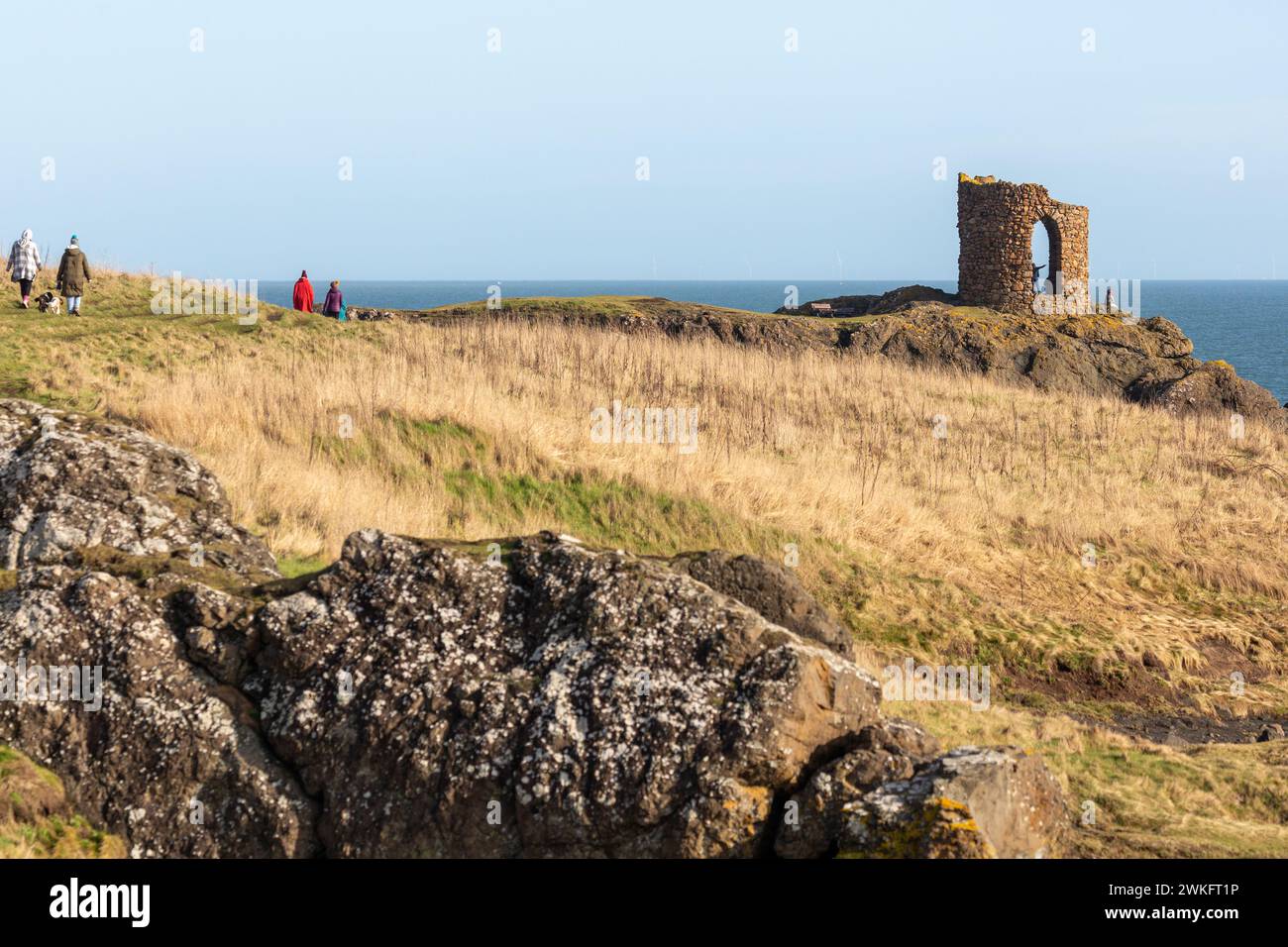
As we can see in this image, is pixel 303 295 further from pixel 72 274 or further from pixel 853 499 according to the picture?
pixel 853 499

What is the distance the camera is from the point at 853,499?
18.3 metres

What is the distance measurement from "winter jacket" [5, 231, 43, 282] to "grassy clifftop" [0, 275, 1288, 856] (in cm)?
69

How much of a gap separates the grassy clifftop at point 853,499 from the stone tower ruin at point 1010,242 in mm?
12341

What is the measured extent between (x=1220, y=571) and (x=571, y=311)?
19.3 m

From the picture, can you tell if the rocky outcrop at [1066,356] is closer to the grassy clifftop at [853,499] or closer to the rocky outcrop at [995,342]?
the rocky outcrop at [995,342]

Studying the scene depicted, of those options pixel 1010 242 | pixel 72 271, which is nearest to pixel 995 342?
pixel 1010 242

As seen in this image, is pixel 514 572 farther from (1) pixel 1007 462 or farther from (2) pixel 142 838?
(1) pixel 1007 462

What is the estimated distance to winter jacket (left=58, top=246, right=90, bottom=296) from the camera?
2200 cm

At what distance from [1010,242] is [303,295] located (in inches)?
795

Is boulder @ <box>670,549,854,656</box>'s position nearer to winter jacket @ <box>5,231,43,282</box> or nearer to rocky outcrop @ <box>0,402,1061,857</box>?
rocky outcrop @ <box>0,402,1061,857</box>

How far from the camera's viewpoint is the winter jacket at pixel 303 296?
90.9 ft

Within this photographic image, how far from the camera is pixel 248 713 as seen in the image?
6.54 metres

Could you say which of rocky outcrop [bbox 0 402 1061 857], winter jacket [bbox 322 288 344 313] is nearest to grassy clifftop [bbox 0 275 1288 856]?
rocky outcrop [bbox 0 402 1061 857]

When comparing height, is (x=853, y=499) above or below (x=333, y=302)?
below
